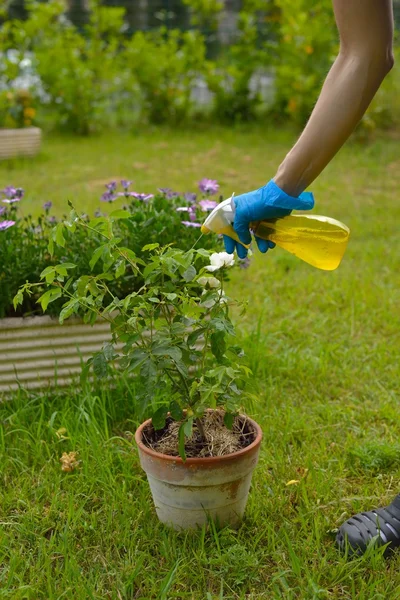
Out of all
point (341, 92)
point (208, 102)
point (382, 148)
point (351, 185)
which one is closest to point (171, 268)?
point (341, 92)

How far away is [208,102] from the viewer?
Result: 914 centimetres

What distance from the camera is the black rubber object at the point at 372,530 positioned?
5.62 ft

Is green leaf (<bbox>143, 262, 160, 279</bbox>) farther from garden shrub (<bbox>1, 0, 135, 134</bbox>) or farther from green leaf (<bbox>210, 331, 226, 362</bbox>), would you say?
garden shrub (<bbox>1, 0, 135, 134</bbox>)

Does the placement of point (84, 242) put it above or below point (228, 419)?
above

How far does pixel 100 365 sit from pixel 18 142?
518 centimetres

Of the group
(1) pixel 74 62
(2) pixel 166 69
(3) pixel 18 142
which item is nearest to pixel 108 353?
(3) pixel 18 142

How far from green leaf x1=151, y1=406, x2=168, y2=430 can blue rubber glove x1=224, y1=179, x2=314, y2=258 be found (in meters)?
0.46

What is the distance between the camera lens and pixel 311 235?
1.73 m

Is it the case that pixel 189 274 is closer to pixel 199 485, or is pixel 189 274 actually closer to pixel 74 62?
pixel 199 485

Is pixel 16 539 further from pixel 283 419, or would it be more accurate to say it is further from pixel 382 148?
pixel 382 148

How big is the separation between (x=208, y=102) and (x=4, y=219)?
23.2 ft

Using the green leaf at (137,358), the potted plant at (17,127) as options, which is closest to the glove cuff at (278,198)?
the green leaf at (137,358)

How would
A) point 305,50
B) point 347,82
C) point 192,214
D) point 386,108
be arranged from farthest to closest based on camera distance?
1. point 386,108
2. point 305,50
3. point 192,214
4. point 347,82

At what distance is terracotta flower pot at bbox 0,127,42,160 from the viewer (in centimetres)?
639
